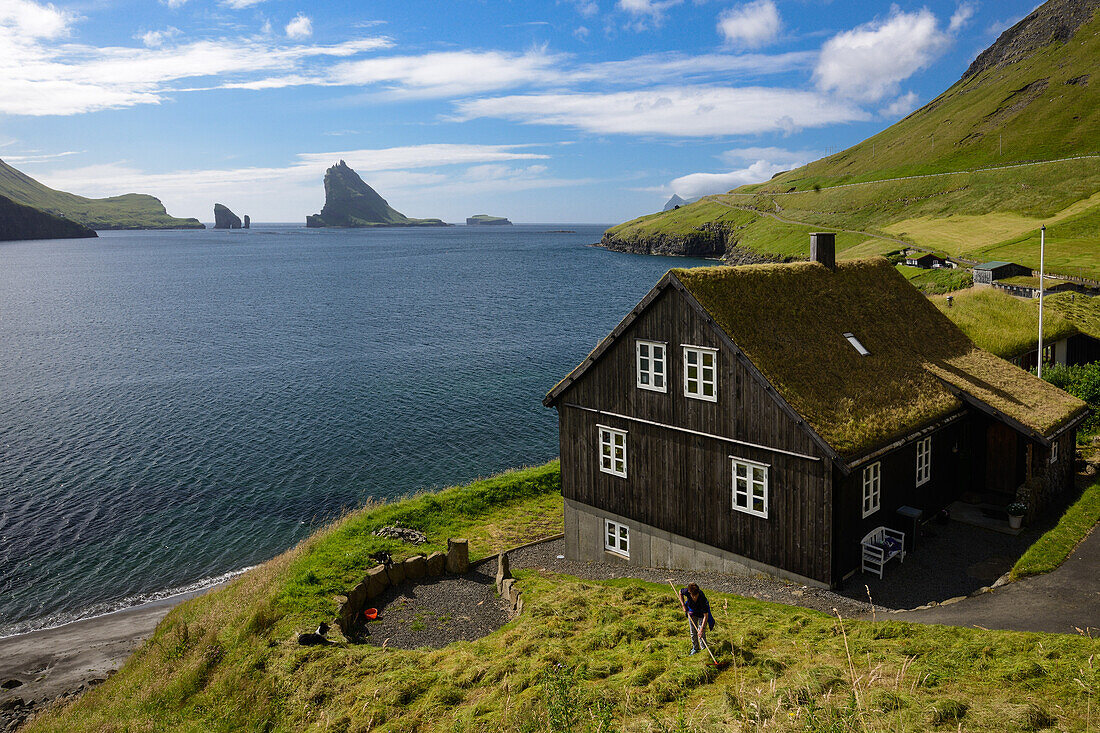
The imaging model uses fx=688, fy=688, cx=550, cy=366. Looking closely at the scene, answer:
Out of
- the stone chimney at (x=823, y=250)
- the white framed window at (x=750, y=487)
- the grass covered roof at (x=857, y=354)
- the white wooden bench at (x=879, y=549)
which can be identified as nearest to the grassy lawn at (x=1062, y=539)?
the grass covered roof at (x=857, y=354)

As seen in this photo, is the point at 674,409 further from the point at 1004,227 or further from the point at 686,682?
the point at 1004,227

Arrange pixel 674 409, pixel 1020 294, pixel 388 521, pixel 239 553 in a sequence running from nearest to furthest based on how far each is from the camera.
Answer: pixel 674 409 < pixel 388 521 < pixel 239 553 < pixel 1020 294

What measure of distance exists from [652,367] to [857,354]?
7.78 metres

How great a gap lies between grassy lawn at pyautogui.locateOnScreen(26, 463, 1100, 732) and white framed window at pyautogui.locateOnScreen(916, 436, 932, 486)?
8.74m

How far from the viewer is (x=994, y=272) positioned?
77.6 metres

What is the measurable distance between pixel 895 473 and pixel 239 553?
3257 cm

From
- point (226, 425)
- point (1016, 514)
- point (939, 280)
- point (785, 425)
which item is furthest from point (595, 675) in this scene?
point (939, 280)

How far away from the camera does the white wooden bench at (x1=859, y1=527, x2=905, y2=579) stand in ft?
73.0

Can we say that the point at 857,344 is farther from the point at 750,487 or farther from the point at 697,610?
the point at 697,610

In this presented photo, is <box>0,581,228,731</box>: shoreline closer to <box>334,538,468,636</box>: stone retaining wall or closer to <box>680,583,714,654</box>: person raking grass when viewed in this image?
<box>334,538,468,636</box>: stone retaining wall

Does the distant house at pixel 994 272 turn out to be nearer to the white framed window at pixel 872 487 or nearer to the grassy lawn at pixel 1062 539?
the grassy lawn at pixel 1062 539

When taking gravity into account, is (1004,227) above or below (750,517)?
above

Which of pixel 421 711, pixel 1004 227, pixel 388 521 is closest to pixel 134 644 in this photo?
pixel 388 521

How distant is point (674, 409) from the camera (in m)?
25.2
